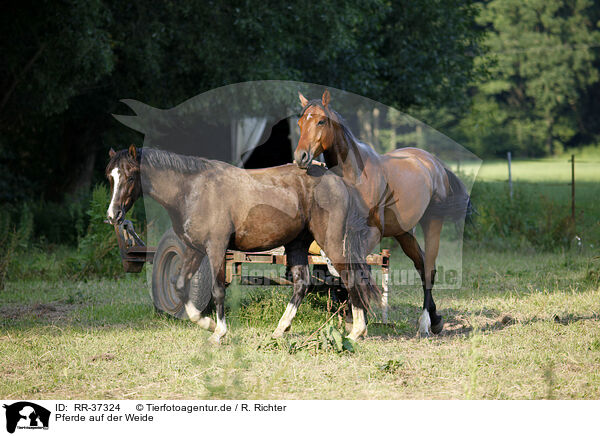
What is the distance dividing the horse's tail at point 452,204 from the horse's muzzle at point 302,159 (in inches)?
69.4

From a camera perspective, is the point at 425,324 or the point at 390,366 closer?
the point at 390,366

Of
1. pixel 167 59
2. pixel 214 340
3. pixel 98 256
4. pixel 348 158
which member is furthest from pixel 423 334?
pixel 167 59

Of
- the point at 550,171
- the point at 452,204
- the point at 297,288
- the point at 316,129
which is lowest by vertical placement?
the point at 297,288

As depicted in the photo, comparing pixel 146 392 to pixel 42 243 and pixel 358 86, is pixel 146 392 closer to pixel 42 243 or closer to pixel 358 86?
pixel 42 243

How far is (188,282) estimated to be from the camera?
635cm

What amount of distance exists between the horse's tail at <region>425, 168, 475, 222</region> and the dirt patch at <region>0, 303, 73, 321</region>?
4.17 meters

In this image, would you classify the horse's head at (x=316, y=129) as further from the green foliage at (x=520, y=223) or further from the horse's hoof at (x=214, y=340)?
the green foliage at (x=520, y=223)

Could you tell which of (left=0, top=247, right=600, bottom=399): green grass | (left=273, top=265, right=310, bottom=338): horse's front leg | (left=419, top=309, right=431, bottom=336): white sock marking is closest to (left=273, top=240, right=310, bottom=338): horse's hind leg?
(left=273, top=265, right=310, bottom=338): horse's front leg

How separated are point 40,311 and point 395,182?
4.42 m

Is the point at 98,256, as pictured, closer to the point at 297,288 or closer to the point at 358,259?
the point at 297,288

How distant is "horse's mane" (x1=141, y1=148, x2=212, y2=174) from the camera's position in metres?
5.96

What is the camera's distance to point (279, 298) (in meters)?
7.55

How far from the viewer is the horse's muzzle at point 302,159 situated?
575cm

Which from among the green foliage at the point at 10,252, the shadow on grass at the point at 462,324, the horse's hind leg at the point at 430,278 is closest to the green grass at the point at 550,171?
the green foliage at the point at 10,252
